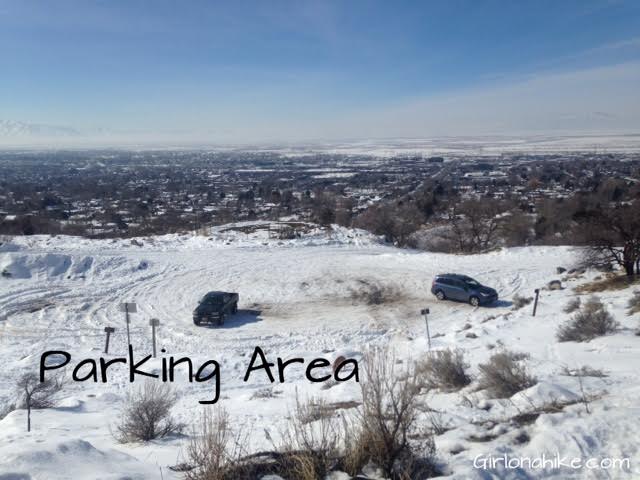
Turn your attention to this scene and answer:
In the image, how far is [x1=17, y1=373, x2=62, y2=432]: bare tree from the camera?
1001 cm

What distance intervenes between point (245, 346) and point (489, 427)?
1099 cm

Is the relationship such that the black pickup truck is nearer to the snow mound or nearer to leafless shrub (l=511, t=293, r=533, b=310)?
leafless shrub (l=511, t=293, r=533, b=310)

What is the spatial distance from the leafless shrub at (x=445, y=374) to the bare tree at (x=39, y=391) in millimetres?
7821

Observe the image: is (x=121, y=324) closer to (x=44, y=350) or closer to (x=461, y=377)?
(x=44, y=350)

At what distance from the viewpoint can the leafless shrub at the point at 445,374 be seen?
930 cm

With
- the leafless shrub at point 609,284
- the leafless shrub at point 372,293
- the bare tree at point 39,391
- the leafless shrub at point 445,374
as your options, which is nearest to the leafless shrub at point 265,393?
the leafless shrub at point 445,374

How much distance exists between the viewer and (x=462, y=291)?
1938 centimetres

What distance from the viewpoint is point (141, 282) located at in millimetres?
22359

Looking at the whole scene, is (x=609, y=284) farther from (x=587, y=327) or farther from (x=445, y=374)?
(x=445, y=374)

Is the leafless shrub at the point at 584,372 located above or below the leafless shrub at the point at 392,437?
Result: below

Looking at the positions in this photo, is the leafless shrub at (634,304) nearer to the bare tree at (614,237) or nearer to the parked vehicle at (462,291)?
the bare tree at (614,237)

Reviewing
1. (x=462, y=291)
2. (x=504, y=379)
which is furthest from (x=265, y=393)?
(x=462, y=291)

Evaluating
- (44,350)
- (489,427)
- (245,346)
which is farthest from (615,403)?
(44,350)

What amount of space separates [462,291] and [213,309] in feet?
32.2
